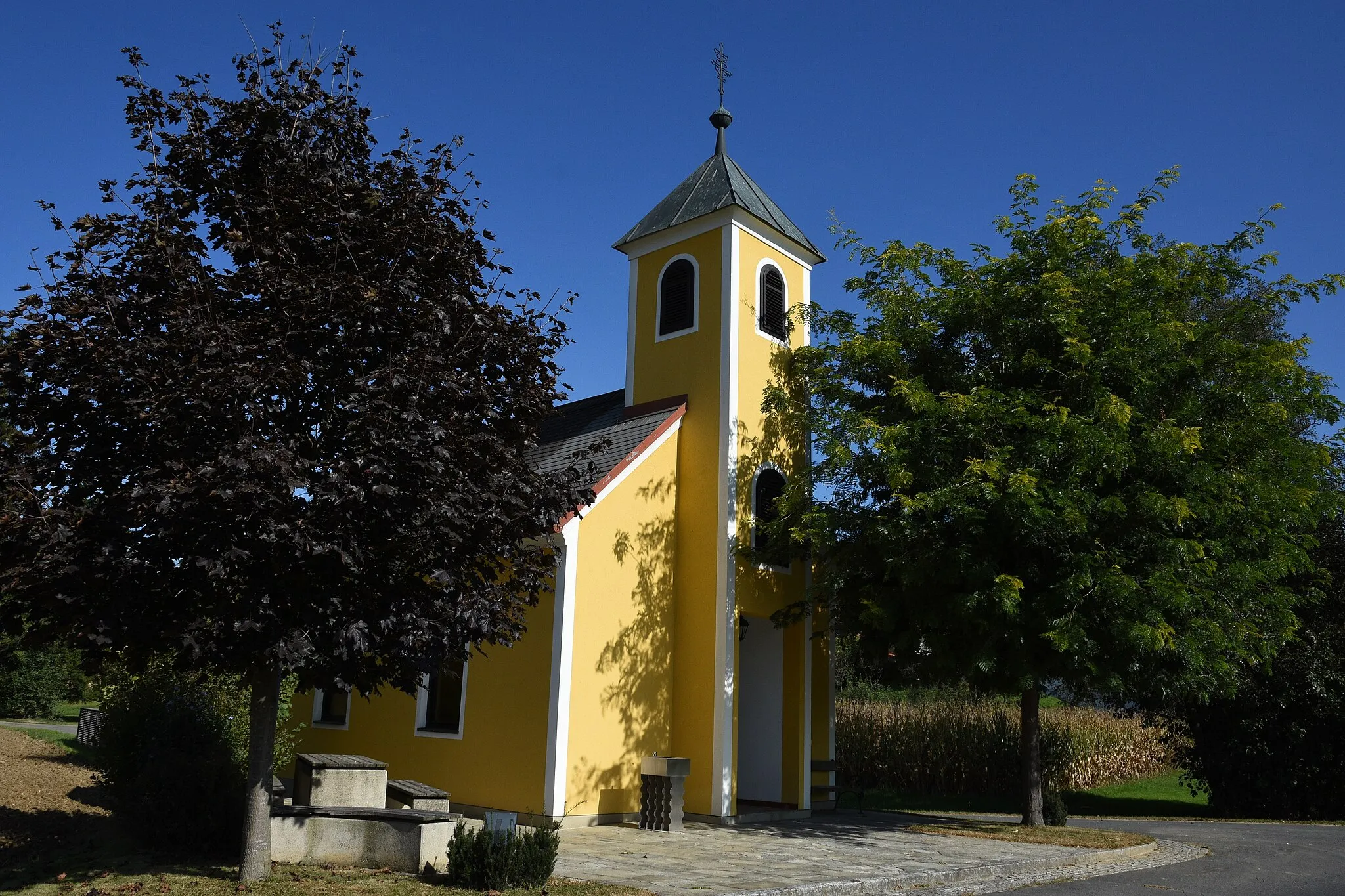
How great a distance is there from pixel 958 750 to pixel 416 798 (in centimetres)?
1627

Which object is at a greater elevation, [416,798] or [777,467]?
[777,467]

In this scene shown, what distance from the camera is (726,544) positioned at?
15.4 meters

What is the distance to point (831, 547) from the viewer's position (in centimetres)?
1501

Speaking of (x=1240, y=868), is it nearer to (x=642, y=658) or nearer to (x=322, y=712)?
(x=642, y=658)

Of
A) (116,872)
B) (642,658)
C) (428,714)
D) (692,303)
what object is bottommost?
(116,872)

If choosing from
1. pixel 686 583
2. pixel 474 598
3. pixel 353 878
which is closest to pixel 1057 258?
pixel 686 583

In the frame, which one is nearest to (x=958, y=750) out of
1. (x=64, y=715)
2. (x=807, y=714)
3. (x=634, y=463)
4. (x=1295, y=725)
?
(x=1295, y=725)

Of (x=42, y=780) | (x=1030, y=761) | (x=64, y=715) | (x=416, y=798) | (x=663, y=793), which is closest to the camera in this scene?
(x=416, y=798)

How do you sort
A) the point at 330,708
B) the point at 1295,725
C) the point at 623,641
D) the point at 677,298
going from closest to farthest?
the point at 623,641 < the point at 677,298 < the point at 330,708 < the point at 1295,725

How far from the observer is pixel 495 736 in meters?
14.5

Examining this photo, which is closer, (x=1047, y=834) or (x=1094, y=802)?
(x=1047, y=834)

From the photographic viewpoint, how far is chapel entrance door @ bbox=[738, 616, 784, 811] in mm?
16641

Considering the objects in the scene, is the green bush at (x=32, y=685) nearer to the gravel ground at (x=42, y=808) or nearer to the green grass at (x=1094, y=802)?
the gravel ground at (x=42, y=808)

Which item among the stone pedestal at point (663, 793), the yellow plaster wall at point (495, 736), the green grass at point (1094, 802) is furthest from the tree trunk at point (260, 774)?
the green grass at point (1094, 802)
